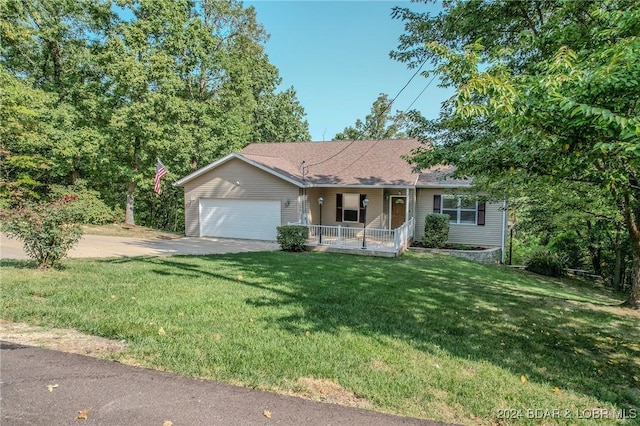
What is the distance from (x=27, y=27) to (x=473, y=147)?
74.2ft

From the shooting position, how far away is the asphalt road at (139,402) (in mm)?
2857

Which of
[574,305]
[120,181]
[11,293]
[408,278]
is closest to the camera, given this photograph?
[11,293]

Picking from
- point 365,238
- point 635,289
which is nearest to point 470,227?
point 365,238

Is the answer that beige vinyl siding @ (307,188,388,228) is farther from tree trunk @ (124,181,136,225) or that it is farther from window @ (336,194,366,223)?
tree trunk @ (124,181,136,225)

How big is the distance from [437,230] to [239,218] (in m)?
9.21

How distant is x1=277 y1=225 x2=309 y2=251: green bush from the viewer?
1382 cm

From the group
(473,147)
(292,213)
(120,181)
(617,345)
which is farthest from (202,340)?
(120,181)

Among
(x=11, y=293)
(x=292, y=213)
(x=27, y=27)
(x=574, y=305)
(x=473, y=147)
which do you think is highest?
(x=27, y=27)

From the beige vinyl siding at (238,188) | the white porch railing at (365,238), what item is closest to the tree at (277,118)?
the beige vinyl siding at (238,188)

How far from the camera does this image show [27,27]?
17891 mm

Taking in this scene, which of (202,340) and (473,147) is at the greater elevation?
(473,147)

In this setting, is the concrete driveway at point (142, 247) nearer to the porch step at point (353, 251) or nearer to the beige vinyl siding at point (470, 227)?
the porch step at point (353, 251)

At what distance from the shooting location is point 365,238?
1499cm

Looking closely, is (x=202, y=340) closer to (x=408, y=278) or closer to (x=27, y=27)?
(x=408, y=278)
